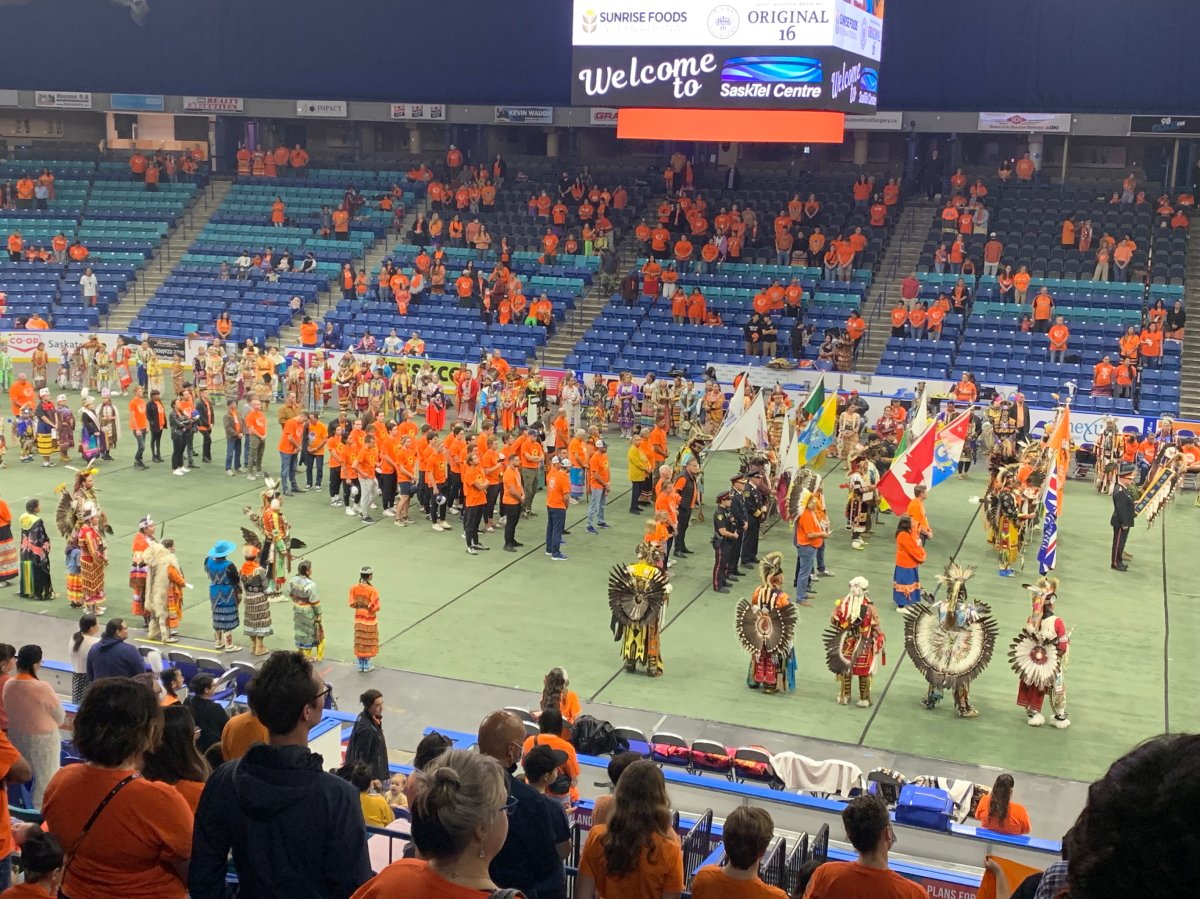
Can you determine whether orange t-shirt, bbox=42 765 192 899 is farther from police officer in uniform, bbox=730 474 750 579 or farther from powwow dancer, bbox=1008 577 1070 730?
police officer in uniform, bbox=730 474 750 579

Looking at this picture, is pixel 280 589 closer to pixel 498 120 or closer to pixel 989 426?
pixel 989 426

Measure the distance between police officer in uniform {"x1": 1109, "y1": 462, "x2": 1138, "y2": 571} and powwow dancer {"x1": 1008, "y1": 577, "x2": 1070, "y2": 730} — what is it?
20.7 ft

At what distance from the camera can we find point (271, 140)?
159ft

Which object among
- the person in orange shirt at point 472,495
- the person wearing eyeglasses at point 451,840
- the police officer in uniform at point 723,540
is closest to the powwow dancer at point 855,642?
the police officer in uniform at point 723,540

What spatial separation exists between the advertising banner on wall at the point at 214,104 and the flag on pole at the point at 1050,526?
34.3m

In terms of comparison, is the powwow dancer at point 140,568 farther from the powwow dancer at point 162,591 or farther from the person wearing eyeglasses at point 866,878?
the person wearing eyeglasses at point 866,878

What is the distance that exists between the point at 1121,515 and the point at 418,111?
29.9 m

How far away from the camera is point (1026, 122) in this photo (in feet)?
121

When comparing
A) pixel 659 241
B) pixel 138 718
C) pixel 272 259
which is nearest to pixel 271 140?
pixel 272 259

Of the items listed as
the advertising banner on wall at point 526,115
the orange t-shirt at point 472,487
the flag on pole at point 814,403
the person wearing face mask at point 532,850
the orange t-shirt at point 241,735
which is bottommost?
the orange t-shirt at point 472,487

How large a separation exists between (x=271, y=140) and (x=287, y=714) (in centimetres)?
4690

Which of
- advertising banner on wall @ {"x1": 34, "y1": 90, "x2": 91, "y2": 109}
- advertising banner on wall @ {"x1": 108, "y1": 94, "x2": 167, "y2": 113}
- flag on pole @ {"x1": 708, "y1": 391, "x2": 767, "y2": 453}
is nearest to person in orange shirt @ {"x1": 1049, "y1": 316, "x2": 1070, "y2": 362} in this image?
flag on pole @ {"x1": 708, "y1": 391, "x2": 767, "y2": 453}

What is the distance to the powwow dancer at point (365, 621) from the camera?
14992mm

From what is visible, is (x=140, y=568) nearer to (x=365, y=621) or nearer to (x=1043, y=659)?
(x=365, y=621)
